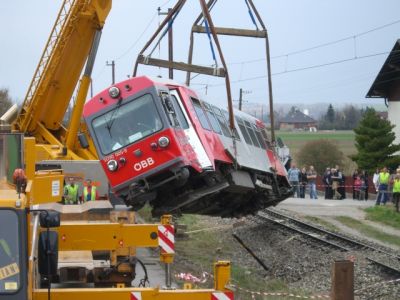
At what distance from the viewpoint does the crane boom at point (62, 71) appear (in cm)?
2020

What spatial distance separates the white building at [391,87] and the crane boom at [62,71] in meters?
35.7


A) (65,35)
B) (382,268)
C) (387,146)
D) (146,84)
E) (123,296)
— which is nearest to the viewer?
(123,296)

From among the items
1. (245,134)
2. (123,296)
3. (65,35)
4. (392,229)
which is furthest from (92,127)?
(392,229)

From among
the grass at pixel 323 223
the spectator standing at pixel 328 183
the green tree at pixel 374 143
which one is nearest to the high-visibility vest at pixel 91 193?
the grass at pixel 323 223

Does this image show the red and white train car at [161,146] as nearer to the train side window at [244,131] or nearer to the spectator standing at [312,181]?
the train side window at [244,131]

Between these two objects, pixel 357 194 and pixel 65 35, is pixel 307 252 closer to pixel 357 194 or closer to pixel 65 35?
pixel 65 35

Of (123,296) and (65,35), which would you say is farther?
(65,35)

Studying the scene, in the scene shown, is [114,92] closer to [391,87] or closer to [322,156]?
[391,87]

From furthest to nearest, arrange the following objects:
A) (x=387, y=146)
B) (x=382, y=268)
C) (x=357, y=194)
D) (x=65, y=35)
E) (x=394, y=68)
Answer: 1. (x=394, y=68)
2. (x=387, y=146)
3. (x=357, y=194)
4. (x=65, y=35)
5. (x=382, y=268)

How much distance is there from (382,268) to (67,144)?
7.87 meters

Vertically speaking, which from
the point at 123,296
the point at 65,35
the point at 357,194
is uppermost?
the point at 65,35

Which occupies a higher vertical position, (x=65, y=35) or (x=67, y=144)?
(x=65, y=35)

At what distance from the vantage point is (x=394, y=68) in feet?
178

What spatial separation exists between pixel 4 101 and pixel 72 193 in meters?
43.9
